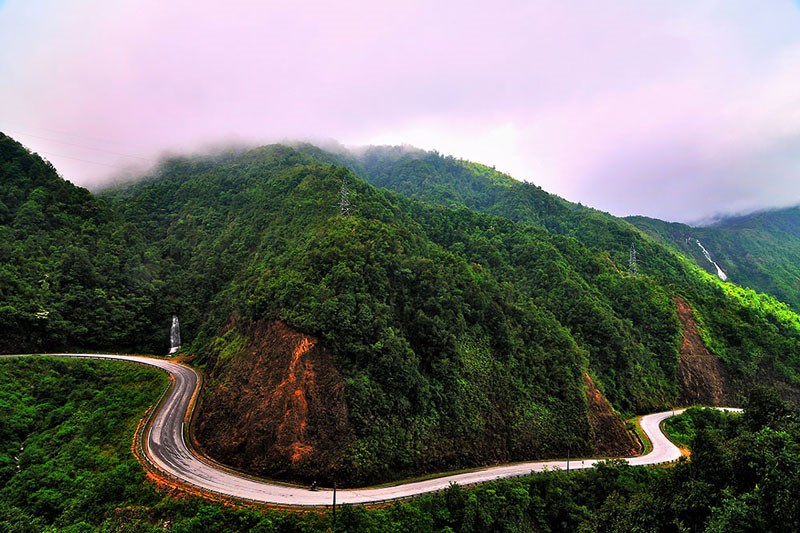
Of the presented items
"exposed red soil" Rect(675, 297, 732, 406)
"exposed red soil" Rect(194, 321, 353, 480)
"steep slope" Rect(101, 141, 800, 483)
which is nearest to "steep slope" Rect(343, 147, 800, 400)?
"steep slope" Rect(101, 141, 800, 483)

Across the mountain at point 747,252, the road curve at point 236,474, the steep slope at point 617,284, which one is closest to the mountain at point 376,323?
the steep slope at point 617,284

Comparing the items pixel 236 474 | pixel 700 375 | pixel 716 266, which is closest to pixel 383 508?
pixel 236 474

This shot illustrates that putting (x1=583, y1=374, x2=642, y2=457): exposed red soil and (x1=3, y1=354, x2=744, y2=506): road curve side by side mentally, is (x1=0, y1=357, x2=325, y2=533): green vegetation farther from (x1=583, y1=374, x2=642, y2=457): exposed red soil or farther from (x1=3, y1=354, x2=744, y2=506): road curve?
(x1=583, y1=374, x2=642, y2=457): exposed red soil

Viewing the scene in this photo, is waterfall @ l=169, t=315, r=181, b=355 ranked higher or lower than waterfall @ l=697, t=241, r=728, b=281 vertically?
lower

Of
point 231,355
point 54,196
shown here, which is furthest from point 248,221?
point 231,355

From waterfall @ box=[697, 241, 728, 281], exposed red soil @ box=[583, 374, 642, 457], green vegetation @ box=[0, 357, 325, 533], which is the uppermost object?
waterfall @ box=[697, 241, 728, 281]

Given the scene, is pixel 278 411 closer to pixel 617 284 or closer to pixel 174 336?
pixel 174 336
